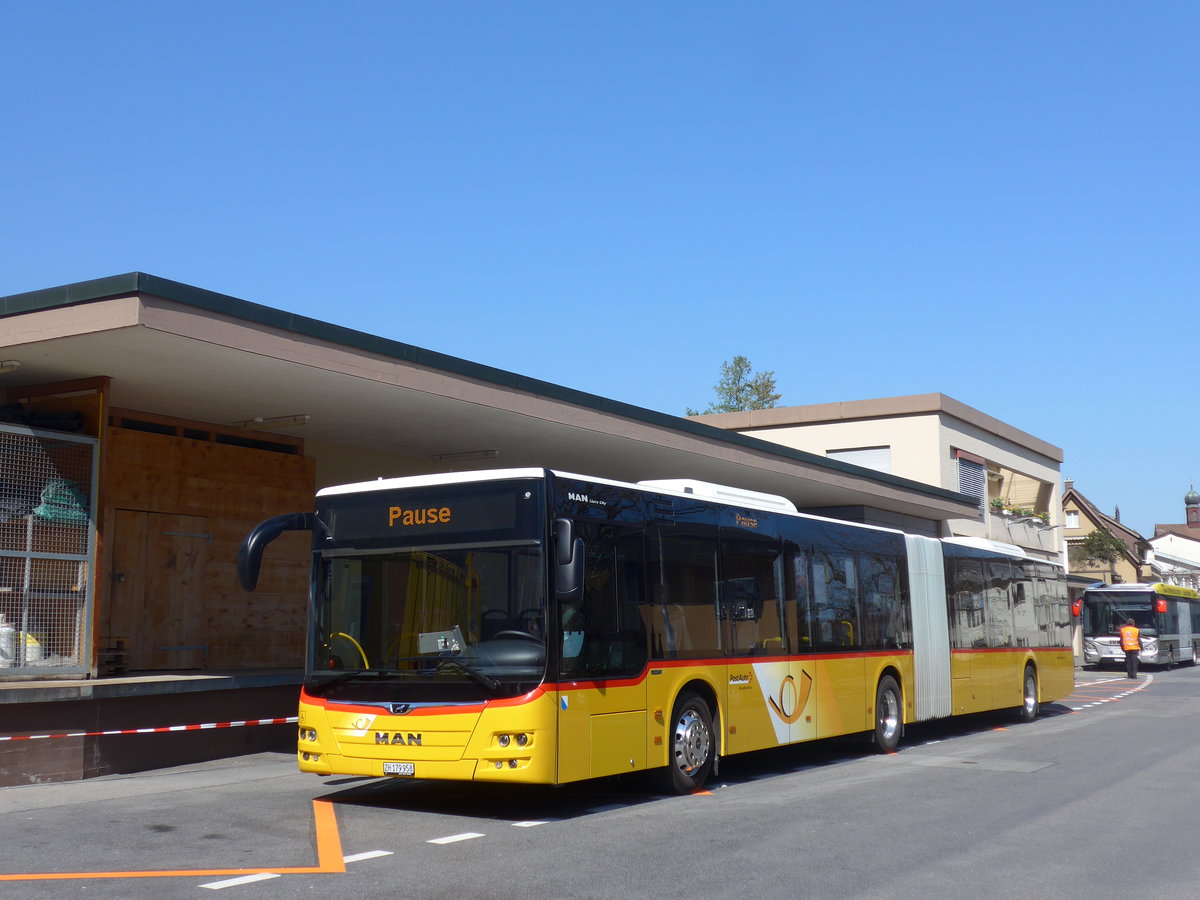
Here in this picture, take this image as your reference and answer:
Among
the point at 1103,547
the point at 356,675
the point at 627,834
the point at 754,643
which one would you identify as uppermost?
the point at 1103,547

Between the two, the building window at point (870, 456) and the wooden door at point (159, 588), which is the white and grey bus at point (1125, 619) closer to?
the building window at point (870, 456)

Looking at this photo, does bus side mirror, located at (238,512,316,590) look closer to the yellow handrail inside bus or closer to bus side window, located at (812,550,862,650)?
the yellow handrail inside bus

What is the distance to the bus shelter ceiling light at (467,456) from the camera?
20.0 meters

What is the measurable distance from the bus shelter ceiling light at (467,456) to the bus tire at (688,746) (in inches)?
349

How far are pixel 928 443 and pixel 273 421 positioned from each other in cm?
2535

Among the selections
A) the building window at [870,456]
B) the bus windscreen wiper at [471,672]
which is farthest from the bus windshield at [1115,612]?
the bus windscreen wiper at [471,672]

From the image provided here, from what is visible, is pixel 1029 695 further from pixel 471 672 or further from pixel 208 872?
pixel 208 872

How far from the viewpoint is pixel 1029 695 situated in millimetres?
21031

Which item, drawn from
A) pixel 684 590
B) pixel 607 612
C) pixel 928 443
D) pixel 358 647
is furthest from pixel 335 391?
pixel 928 443

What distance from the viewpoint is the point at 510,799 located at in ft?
36.9

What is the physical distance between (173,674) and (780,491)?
1504cm

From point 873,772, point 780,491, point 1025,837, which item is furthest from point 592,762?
point 780,491

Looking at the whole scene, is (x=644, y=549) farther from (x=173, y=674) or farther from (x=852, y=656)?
(x=173, y=674)

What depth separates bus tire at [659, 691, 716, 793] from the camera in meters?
11.2
